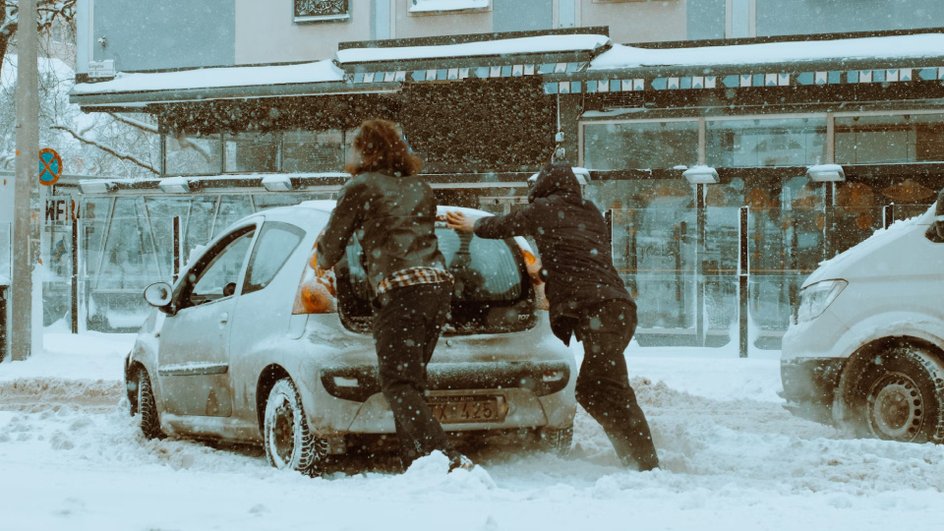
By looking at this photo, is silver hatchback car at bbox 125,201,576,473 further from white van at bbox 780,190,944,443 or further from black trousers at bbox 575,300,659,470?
white van at bbox 780,190,944,443

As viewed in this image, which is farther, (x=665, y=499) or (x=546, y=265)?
(x=546, y=265)

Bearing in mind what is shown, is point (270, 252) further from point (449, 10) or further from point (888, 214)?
point (449, 10)

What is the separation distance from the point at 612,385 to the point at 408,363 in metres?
1.06

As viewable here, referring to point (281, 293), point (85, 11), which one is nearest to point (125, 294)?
point (85, 11)

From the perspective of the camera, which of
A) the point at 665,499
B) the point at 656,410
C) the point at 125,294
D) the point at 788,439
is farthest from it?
the point at 125,294

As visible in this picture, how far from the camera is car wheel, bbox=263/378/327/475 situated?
655 centimetres

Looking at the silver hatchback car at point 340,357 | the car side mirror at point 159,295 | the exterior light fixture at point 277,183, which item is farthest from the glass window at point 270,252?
the exterior light fixture at point 277,183

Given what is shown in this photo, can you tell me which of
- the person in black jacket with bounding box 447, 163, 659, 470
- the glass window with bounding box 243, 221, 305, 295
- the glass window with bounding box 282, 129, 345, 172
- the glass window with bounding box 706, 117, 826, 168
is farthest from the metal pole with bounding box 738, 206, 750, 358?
the person in black jacket with bounding box 447, 163, 659, 470

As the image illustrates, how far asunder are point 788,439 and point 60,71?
3010 cm

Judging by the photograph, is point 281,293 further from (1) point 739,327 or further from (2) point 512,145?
(2) point 512,145

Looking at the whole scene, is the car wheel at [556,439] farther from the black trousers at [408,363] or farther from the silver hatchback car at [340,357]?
the black trousers at [408,363]

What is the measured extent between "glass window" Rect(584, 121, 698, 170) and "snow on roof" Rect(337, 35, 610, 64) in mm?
1378

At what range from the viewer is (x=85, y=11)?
21344 millimetres

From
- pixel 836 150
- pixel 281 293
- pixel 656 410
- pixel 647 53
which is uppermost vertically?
pixel 647 53
